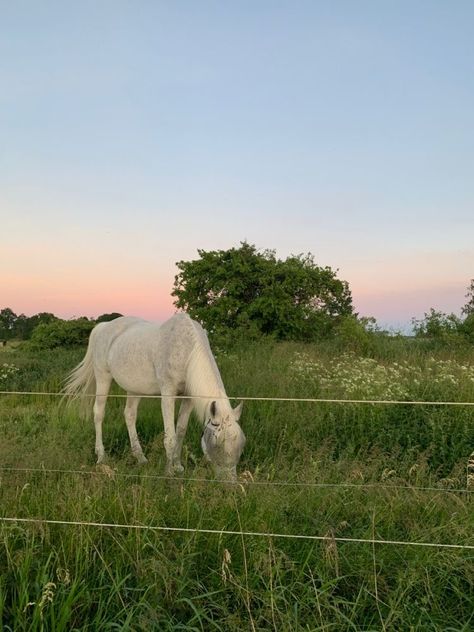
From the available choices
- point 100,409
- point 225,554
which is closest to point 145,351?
point 100,409

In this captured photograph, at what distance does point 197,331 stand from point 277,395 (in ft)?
7.01

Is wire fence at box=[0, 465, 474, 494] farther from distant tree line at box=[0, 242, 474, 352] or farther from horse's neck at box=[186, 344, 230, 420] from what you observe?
distant tree line at box=[0, 242, 474, 352]

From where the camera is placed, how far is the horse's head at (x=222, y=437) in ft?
15.3

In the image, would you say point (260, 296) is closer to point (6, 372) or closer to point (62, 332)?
point (6, 372)

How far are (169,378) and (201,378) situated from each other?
1.96ft

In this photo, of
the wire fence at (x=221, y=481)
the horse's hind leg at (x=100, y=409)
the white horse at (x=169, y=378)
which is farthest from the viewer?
the horse's hind leg at (x=100, y=409)

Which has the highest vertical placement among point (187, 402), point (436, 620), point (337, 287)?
point (337, 287)

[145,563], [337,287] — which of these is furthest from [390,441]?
[337,287]

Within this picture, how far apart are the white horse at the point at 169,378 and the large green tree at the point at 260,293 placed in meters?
8.27

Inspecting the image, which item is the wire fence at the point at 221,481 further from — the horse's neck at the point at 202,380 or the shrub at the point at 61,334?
the shrub at the point at 61,334

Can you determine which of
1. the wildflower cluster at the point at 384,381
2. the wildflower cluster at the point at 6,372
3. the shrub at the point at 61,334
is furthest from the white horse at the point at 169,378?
the shrub at the point at 61,334

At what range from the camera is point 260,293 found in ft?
54.4

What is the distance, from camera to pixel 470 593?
8.57ft

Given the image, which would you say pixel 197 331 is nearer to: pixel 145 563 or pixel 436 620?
pixel 145 563
